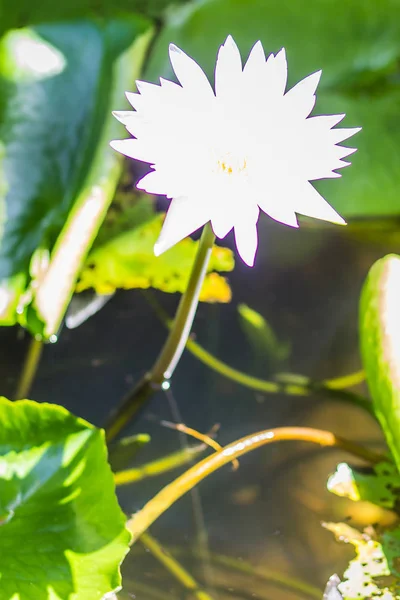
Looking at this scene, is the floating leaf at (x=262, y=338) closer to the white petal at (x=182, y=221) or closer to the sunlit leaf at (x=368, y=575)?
the sunlit leaf at (x=368, y=575)

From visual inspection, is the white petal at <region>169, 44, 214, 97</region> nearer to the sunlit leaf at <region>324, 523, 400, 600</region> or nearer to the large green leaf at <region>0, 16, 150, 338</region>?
the large green leaf at <region>0, 16, 150, 338</region>

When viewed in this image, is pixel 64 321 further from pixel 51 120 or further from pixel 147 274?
pixel 51 120

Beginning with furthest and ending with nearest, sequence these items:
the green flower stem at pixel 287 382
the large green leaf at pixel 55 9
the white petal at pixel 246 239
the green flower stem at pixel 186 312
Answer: the large green leaf at pixel 55 9 < the green flower stem at pixel 287 382 < the green flower stem at pixel 186 312 < the white petal at pixel 246 239

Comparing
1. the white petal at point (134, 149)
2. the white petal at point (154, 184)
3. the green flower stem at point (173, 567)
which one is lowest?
the green flower stem at point (173, 567)

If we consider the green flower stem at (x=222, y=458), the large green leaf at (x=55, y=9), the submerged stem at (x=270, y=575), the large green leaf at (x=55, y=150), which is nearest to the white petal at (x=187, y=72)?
the large green leaf at (x=55, y=150)

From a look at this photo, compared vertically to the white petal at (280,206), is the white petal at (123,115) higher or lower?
higher

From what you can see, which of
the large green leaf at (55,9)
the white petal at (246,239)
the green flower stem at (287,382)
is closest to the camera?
the white petal at (246,239)

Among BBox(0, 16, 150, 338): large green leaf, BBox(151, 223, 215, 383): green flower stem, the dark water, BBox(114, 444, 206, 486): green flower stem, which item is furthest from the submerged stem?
BBox(0, 16, 150, 338): large green leaf
